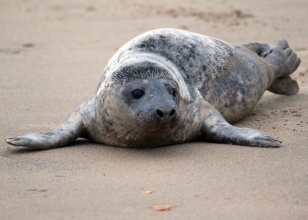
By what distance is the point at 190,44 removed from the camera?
200 inches

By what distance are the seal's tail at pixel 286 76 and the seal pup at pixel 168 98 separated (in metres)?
0.60

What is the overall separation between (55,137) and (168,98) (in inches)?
34.3

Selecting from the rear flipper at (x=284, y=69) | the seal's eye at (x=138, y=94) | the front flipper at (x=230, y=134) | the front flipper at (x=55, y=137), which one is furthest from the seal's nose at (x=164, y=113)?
the rear flipper at (x=284, y=69)

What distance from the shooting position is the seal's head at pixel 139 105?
416 cm

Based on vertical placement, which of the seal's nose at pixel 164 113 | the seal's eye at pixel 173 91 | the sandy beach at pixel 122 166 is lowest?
the sandy beach at pixel 122 166

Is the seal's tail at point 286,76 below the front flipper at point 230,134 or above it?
above

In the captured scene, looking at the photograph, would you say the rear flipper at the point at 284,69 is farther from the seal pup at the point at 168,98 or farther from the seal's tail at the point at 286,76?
the seal pup at the point at 168,98

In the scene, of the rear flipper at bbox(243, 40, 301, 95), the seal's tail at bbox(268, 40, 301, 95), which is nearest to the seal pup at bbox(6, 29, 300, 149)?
the rear flipper at bbox(243, 40, 301, 95)

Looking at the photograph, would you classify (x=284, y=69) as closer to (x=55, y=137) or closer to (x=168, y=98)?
(x=168, y=98)

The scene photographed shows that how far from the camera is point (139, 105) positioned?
4250mm

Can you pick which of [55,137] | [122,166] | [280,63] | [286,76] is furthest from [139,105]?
[286,76]

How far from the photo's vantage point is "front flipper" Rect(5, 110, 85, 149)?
4.48 m

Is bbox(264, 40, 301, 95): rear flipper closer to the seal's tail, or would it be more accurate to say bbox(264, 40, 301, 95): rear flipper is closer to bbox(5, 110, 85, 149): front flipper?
the seal's tail

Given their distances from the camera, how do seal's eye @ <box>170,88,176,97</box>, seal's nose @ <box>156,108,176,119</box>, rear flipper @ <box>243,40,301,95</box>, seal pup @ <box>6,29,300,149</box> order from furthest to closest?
rear flipper @ <box>243,40,301,95</box> < seal's eye @ <box>170,88,176,97</box> < seal pup @ <box>6,29,300,149</box> < seal's nose @ <box>156,108,176,119</box>
